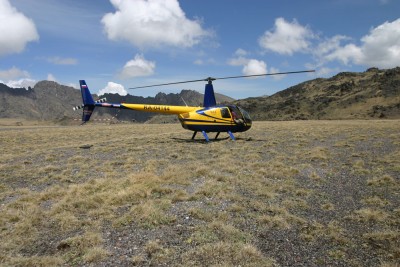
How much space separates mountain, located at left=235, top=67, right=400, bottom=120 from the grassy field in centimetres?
12716

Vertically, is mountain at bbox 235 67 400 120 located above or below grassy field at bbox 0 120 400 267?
above

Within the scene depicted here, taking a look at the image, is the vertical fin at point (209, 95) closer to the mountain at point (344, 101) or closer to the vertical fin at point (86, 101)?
the vertical fin at point (86, 101)

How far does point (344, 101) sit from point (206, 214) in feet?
526

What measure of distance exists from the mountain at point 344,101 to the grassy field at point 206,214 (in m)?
127

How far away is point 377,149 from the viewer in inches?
848

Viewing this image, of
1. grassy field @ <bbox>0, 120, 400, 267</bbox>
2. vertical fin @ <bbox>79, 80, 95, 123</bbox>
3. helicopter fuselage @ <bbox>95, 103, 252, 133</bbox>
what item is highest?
vertical fin @ <bbox>79, 80, 95, 123</bbox>

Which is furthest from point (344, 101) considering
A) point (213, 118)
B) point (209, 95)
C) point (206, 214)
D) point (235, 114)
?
point (206, 214)

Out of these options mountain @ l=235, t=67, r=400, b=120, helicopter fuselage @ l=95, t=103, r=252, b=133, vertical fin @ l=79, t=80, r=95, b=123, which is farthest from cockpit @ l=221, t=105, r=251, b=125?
mountain @ l=235, t=67, r=400, b=120

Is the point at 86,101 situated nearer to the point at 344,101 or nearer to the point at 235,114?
the point at 235,114

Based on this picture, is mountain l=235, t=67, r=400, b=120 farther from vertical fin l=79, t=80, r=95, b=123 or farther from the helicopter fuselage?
vertical fin l=79, t=80, r=95, b=123

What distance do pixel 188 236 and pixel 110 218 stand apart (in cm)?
275

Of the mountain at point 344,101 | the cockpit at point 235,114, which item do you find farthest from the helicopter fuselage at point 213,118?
the mountain at point 344,101

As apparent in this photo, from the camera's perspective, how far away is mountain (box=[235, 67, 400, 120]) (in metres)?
134

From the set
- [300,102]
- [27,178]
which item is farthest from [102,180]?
[300,102]
